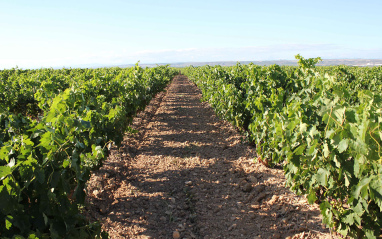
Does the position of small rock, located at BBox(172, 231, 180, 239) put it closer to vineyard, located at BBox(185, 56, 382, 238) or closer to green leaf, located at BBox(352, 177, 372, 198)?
vineyard, located at BBox(185, 56, 382, 238)

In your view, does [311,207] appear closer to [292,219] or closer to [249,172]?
[292,219]

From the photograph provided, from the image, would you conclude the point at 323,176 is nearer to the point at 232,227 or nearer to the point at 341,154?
the point at 341,154

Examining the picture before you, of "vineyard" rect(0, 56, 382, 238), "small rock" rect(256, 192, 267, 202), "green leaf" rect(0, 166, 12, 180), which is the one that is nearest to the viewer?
"green leaf" rect(0, 166, 12, 180)

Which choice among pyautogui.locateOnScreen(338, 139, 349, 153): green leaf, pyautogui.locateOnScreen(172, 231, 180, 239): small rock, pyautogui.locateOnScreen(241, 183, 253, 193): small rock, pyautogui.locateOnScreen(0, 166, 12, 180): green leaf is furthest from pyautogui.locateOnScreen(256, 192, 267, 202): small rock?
pyautogui.locateOnScreen(0, 166, 12, 180): green leaf

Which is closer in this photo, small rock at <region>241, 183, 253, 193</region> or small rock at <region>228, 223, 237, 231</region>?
small rock at <region>228, 223, 237, 231</region>

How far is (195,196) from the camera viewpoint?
14.5 ft

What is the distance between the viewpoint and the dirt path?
354 centimetres

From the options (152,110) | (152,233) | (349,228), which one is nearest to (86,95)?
(152,233)

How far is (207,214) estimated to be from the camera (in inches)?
155

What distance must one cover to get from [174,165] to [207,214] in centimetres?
189

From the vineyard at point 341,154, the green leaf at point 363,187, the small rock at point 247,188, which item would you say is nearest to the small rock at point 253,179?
the small rock at point 247,188

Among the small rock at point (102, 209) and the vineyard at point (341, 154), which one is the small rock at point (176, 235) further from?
the vineyard at point (341, 154)

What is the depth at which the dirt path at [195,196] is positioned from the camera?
3.54 metres

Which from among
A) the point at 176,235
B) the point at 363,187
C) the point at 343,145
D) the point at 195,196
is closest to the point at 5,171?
the point at 176,235
